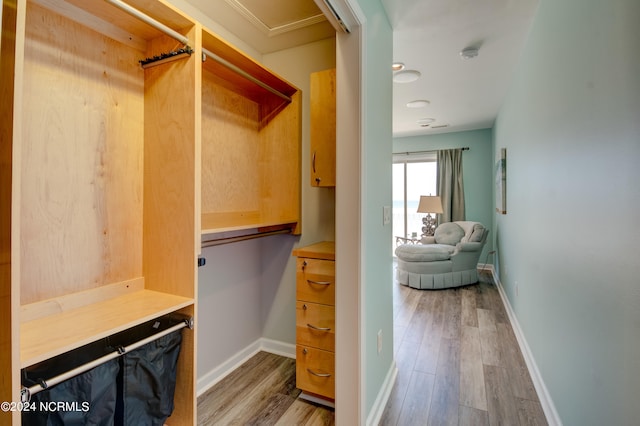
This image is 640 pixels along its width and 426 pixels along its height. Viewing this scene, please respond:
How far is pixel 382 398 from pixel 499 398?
0.75 meters

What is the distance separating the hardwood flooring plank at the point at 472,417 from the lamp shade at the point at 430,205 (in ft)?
12.7

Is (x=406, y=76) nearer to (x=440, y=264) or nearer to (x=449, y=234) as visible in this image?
(x=440, y=264)

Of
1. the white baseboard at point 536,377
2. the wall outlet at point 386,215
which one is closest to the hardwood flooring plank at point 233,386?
the wall outlet at point 386,215

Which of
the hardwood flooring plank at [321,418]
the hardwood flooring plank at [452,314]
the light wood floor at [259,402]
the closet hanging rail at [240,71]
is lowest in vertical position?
the hardwood flooring plank at [321,418]

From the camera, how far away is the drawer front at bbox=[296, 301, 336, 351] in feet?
6.12

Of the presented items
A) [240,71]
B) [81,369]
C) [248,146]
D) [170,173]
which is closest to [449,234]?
[248,146]

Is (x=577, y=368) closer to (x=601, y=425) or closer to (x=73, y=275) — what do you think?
(x=601, y=425)

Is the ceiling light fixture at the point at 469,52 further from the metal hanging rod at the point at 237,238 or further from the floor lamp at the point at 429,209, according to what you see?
the floor lamp at the point at 429,209

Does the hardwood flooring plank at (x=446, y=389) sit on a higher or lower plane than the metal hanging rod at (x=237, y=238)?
lower

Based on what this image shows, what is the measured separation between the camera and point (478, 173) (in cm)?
570

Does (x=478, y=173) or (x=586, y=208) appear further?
(x=478, y=173)

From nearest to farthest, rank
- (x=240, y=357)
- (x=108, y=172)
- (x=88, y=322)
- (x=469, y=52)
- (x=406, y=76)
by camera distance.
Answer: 1. (x=88, y=322)
2. (x=108, y=172)
3. (x=240, y=357)
4. (x=469, y=52)
5. (x=406, y=76)

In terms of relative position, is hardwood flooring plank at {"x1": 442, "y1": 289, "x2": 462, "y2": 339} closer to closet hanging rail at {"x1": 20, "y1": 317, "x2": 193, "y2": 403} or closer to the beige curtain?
the beige curtain

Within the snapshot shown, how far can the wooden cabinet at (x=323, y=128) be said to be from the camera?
201cm
